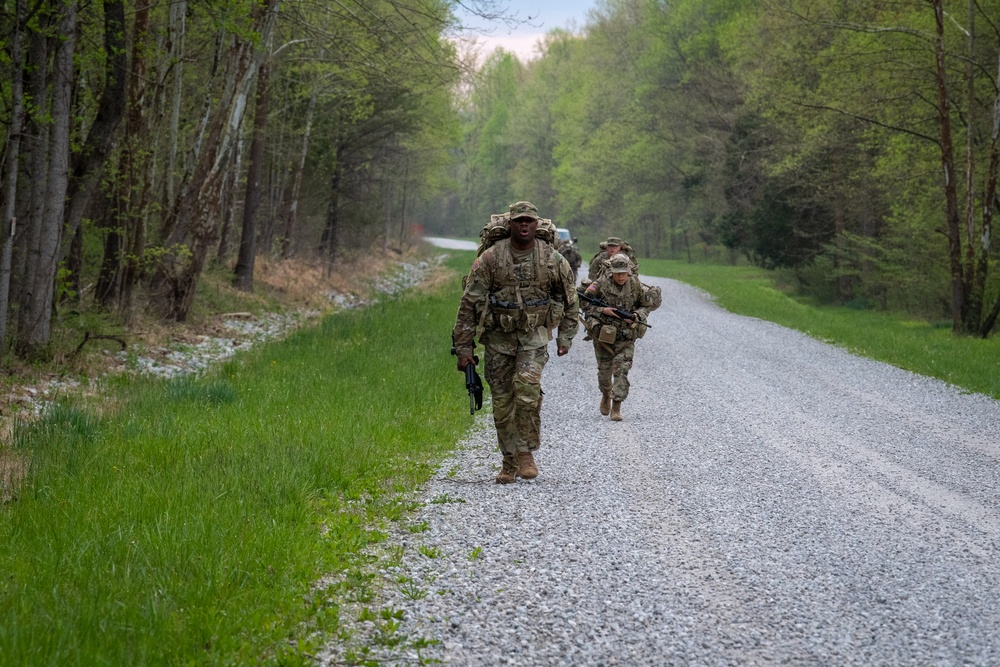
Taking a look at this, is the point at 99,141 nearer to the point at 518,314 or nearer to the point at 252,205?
the point at 518,314

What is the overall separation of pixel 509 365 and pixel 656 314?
53.8 feet

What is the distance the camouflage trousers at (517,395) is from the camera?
25.5 feet

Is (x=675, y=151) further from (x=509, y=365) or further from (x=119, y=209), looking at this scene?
(x=509, y=365)

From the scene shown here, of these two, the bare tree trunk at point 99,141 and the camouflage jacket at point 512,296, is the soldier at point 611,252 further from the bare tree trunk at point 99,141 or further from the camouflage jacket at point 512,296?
the bare tree trunk at point 99,141

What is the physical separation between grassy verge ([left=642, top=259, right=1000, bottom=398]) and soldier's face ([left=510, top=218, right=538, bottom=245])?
8519mm

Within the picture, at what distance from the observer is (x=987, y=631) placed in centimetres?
469

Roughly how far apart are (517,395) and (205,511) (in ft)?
9.38

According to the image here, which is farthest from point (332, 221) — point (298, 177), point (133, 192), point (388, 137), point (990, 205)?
point (990, 205)

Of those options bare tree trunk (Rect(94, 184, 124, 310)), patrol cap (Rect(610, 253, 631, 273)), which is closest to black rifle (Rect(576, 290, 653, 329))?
patrol cap (Rect(610, 253, 631, 273))

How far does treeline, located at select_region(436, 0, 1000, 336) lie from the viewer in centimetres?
2078

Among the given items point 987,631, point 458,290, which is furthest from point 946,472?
point 458,290

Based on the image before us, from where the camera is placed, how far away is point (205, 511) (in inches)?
227

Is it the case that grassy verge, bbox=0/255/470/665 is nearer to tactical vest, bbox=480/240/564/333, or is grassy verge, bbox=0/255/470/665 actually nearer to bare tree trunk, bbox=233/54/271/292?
tactical vest, bbox=480/240/564/333

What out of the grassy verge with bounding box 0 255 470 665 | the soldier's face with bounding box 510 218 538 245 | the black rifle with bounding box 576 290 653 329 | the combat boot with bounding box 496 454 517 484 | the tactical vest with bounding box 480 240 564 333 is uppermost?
the soldier's face with bounding box 510 218 538 245
